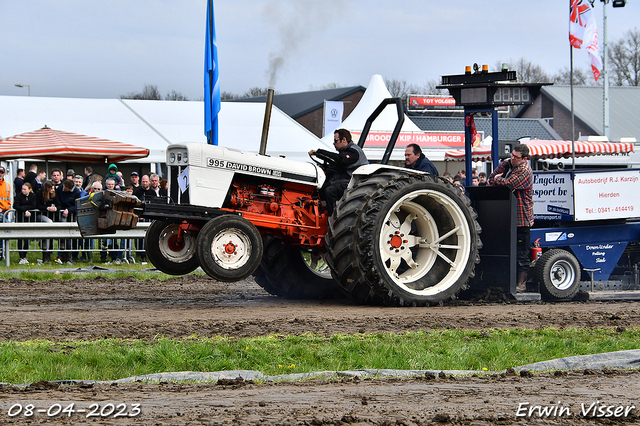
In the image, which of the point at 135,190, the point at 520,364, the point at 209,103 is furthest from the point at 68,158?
the point at 520,364

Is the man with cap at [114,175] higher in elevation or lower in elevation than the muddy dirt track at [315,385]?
higher

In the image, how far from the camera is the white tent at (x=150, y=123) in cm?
2206

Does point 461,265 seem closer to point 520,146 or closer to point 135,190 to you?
point 520,146

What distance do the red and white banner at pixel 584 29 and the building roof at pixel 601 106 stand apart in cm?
2214

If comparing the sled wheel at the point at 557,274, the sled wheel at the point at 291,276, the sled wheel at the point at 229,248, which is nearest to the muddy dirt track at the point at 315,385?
the sled wheel at the point at 229,248

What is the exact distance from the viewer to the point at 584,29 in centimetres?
1992

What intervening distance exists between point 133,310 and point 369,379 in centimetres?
397

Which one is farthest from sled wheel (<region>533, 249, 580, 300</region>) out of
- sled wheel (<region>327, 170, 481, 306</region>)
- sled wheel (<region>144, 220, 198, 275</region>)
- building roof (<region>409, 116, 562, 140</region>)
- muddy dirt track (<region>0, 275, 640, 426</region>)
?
building roof (<region>409, 116, 562, 140</region>)

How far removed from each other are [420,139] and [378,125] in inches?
70.9

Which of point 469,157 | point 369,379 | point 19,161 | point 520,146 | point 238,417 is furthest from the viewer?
point 19,161

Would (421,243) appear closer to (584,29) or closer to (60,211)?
(60,211)

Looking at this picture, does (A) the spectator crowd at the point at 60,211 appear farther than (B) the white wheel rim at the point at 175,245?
Yes

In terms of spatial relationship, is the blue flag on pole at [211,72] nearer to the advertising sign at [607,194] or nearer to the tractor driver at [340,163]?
the tractor driver at [340,163]

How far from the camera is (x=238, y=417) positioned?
12.5 feet
